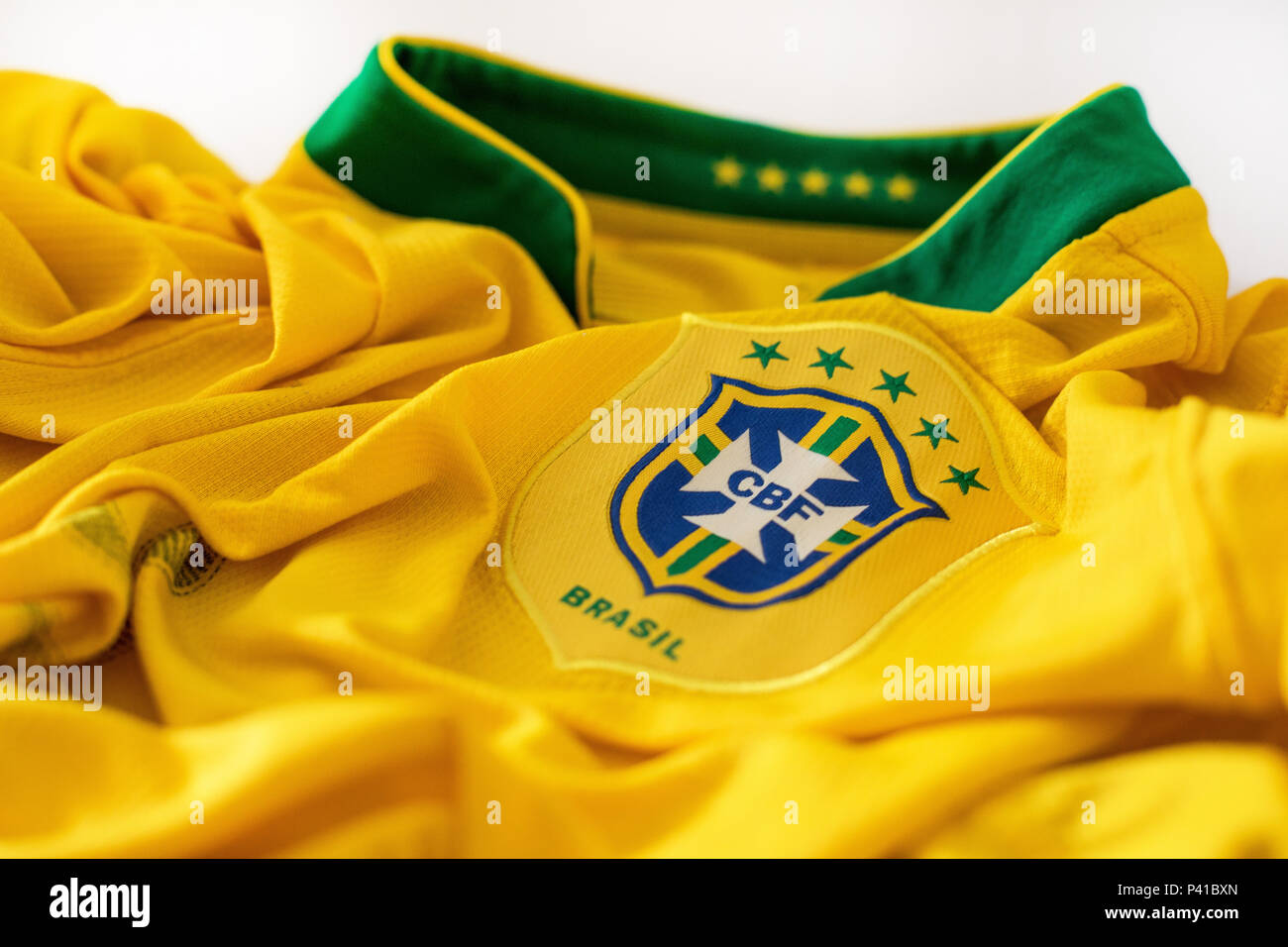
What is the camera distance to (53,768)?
1.70 feet

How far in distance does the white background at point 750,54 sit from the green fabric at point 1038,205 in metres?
0.34

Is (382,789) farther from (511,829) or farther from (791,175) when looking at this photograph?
(791,175)

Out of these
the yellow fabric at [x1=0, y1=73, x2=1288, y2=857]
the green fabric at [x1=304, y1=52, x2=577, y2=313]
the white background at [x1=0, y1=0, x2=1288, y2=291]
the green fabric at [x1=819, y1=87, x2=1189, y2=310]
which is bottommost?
the yellow fabric at [x1=0, y1=73, x2=1288, y2=857]

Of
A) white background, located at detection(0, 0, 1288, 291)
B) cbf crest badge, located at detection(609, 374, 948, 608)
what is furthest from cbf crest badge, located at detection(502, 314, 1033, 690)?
white background, located at detection(0, 0, 1288, 291)

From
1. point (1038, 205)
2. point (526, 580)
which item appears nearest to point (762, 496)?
point (526, 580)

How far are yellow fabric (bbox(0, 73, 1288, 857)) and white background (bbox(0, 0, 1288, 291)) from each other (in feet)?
1.35

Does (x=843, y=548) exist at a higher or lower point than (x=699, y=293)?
lower

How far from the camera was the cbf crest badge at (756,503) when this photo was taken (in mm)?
596

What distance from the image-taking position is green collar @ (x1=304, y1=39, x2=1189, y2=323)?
32.7 inches

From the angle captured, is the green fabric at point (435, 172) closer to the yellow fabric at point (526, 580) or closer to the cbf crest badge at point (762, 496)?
the yellow fabric at point (526, 580)

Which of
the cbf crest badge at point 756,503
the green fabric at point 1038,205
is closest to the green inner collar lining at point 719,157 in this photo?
the green fabric at point 1038,205

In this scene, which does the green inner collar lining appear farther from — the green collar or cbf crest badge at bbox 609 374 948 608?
cbf crest badge at bbox 609 374 948 608

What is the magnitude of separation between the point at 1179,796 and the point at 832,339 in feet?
1.21
